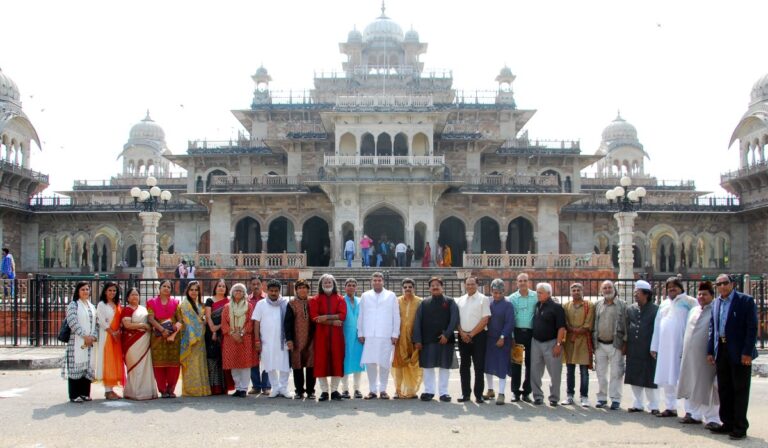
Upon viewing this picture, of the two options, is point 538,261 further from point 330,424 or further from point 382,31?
point 330,424

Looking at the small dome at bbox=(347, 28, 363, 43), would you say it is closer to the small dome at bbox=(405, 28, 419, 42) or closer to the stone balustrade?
the small dome at bbox=(405, 28, 419, 42)

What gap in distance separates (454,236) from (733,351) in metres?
28.0

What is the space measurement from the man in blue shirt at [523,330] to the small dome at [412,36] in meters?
34.7

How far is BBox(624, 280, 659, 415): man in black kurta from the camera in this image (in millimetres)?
8961

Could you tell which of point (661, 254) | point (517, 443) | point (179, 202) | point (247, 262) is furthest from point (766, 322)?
point (179, 202)

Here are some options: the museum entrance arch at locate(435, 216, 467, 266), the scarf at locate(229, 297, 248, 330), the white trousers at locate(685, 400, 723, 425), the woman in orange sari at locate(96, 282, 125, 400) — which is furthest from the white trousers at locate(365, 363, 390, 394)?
the museum entrance arch at locate(435, 216, 467, 266)

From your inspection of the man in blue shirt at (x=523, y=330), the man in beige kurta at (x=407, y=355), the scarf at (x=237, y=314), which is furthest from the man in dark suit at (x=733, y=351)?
the scarf at (x=237, y=314)

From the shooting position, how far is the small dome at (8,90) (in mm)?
39419

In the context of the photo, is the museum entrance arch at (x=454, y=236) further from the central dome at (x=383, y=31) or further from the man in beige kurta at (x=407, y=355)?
the man in beige kurta at (x=407, y=355)

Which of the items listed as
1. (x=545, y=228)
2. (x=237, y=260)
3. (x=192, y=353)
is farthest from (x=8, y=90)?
(x=192, y=353)

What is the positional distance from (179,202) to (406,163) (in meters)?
15.7

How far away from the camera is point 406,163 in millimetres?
31734

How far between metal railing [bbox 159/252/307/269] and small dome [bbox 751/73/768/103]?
27379 millimetres

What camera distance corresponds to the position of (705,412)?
8.21 m
